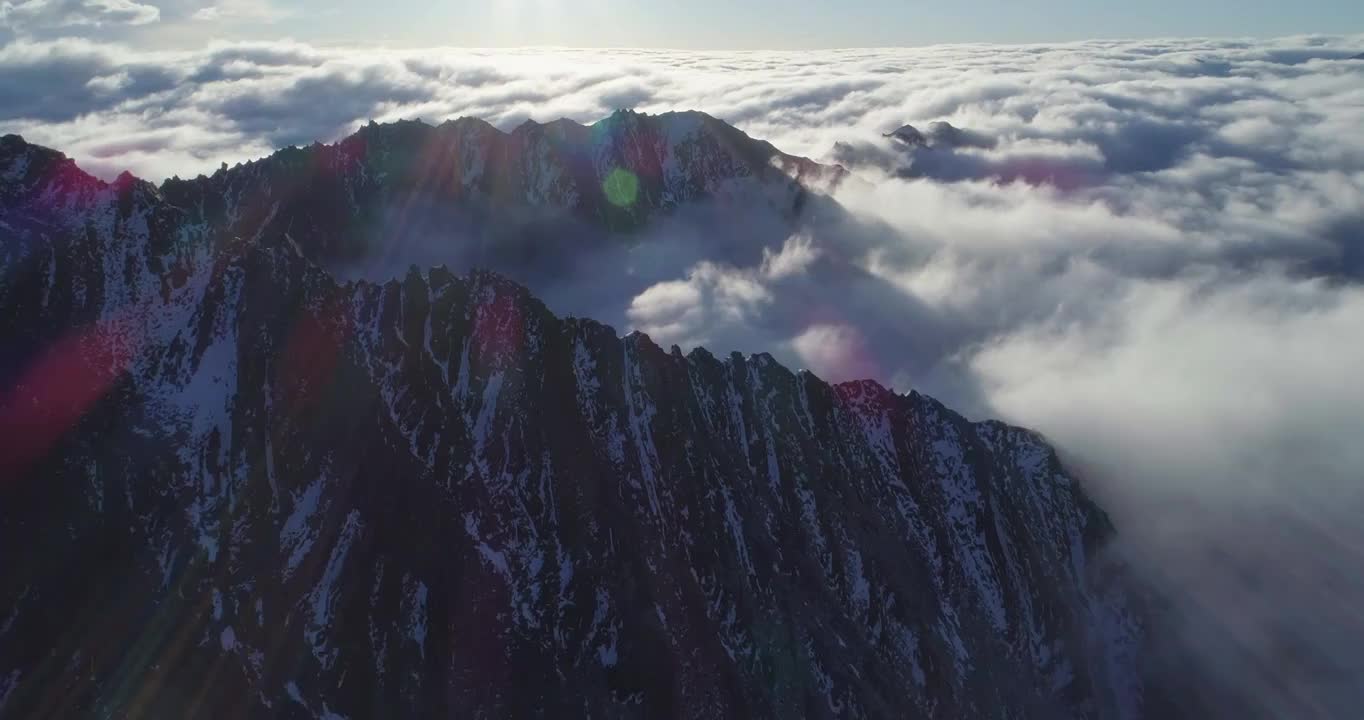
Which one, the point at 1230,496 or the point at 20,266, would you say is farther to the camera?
the point at 1230,496

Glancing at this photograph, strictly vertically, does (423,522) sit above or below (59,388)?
below

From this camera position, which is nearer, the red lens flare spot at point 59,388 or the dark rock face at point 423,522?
the dark rock face at point 423,522

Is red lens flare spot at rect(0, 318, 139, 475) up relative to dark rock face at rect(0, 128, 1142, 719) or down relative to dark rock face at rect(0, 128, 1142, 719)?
up

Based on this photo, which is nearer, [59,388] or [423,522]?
[59,388]

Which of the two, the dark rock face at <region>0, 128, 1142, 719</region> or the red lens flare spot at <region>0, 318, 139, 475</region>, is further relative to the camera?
the red lens flare spot at <region>0, 318, 139, 475</region>

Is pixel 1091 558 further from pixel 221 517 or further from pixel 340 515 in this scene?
pixel 221 517

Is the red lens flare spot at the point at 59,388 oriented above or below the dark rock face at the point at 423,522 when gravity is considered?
above

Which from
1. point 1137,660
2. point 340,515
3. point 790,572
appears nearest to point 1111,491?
point 1137,660

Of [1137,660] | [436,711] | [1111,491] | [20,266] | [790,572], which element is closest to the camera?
[436,711]
